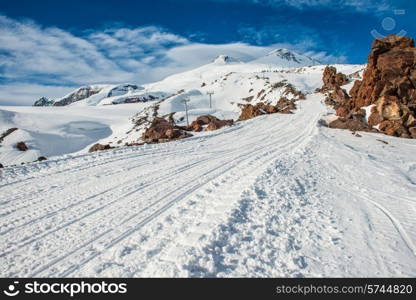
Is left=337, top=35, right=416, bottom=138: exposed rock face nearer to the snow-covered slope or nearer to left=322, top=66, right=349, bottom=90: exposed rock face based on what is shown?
the snow-covered slope

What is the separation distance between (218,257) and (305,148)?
33.2 ft

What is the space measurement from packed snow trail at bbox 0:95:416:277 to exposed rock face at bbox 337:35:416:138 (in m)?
10.7

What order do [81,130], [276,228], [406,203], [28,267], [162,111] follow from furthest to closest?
[162,111] → [81,130] → [406,203] → [276,228] → [28,267]

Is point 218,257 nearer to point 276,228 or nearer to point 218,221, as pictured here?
point 218,221

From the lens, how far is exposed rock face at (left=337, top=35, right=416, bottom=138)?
18391 mm

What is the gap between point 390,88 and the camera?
839 inches

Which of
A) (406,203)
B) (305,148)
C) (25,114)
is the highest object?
(25,114)

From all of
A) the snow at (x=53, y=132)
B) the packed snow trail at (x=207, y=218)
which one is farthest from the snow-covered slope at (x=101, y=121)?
the packed snow trail at (x=207, y=218)

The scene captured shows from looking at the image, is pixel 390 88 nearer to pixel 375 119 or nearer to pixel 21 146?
pixel 375 119

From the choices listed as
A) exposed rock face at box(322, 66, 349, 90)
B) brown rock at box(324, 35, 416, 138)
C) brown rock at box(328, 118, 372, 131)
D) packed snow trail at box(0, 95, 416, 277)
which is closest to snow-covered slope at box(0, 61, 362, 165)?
exposed rock face at box(322, 66, 349, 90)

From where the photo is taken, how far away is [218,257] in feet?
12.5

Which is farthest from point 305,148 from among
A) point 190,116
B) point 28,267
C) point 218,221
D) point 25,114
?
point 25,114

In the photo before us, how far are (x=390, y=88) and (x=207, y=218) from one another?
81.5 ft

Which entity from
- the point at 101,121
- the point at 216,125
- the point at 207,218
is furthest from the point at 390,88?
the point at 101,121
